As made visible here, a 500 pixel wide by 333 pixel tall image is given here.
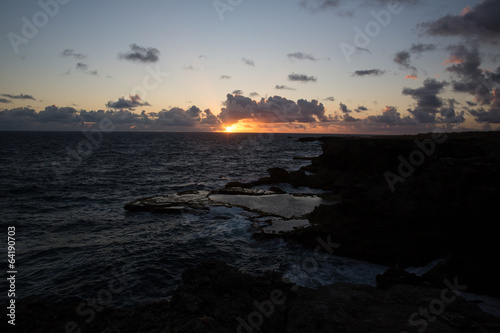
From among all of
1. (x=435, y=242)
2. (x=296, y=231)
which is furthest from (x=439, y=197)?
(x=296, y=231)

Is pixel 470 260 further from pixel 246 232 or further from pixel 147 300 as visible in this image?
pixel 147 300

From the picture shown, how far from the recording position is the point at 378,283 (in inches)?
536

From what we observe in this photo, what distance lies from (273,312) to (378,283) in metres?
6.35

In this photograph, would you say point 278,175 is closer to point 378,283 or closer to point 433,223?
point 433,223

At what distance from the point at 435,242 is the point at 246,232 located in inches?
497

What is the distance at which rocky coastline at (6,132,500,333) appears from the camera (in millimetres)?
9516

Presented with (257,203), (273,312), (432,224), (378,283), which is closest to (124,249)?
(273,312)

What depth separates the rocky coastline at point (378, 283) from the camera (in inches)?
375

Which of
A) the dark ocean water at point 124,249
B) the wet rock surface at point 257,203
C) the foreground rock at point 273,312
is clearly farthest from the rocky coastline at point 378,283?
the wet rock surface at point 257,203

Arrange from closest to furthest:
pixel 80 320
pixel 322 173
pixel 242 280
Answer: pixel 80 320 → pixel 242 280 → pixel 322 173

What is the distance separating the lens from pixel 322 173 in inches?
1634

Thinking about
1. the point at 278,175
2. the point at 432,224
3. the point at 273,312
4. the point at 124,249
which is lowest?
the point at 124,249

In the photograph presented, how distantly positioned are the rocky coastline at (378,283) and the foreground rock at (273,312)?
0.04 meters

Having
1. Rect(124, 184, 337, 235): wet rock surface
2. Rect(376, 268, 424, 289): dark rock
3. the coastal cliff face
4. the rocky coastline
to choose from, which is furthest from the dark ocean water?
the rocky coastline
